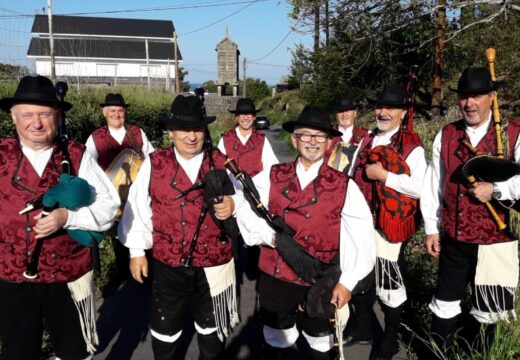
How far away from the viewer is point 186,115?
9.27 ft

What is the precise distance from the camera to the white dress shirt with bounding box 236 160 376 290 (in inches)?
105

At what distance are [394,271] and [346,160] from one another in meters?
1.61

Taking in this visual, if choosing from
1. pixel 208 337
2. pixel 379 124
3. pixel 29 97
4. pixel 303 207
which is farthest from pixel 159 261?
pixel 379 124

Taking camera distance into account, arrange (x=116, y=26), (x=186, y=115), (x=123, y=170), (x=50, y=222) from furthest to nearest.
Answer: (x=116, y=26)
(x=123, y=170)
(x=186, y=115)
(x=50, y=222)

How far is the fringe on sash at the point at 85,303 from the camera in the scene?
2668mm

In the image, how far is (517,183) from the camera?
9.07 feet

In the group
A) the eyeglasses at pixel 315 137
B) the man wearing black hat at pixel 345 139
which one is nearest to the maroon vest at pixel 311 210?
the eyeglasses at pixel 315 137

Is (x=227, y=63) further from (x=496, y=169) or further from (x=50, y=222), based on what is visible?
(x=50, y=222)

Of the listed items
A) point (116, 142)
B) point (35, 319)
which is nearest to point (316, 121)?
point (35, 319)

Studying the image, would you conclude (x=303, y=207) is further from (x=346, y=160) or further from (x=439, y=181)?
(x=346, y=160)

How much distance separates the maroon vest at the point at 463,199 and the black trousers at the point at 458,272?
82mm

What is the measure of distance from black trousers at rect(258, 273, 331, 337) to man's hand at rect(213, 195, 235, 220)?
Answer: 1.75 ft

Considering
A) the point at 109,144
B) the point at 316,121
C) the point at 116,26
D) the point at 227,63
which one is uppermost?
the point at 116,26

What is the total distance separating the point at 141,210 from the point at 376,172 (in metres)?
1.75
